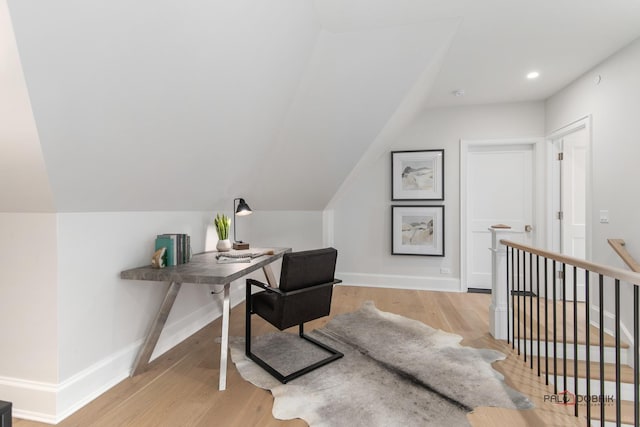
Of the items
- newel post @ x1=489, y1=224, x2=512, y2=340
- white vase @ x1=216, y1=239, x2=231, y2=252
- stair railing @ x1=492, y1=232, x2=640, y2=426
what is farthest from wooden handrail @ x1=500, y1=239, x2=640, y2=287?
white vase @ x1=216, y1=239, x2=231, y2=252

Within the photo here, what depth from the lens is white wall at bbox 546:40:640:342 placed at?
2598mm

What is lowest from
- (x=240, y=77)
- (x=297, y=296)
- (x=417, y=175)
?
(x=297, y=296)

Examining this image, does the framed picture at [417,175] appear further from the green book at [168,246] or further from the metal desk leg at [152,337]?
the metal desk leg at [152,337]

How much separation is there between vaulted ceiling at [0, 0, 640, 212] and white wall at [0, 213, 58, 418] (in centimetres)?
17

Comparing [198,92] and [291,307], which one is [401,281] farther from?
[198,92]

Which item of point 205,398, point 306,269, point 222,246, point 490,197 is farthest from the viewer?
point 490,197

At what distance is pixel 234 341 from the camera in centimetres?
268

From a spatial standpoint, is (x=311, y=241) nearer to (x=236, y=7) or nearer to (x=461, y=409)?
(x=461, y=409)

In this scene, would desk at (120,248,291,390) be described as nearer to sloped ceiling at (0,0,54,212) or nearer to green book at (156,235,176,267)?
green book at (156,235,176,267)

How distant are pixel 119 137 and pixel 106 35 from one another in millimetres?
557

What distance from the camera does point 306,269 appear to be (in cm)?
219

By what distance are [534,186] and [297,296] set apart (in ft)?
11.7

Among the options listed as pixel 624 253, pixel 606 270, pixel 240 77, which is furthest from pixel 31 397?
pixel 624 253

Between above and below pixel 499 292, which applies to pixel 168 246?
above
